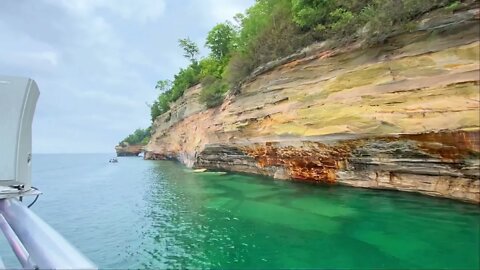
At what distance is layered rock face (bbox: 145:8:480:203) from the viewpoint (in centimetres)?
933

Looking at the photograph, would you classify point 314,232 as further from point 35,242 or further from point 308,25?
point 308,25

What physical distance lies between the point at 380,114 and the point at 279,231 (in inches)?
255

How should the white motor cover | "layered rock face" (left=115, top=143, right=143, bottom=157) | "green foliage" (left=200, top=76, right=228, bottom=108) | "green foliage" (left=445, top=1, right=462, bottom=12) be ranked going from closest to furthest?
the white motor cover < "green foliage" (left=445, top=1, right=462, bottom=12) < "green foliage" (left=200, top=76, right=228, bottom=108) < "layered rock face" (left=115, top=143, right=143, bottom=157)

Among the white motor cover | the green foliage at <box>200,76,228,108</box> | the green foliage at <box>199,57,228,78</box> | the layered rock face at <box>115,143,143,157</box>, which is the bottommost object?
the white motor cover

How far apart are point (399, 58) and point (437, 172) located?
4335 millimetres

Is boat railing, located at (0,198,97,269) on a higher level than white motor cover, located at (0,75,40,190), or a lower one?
lower

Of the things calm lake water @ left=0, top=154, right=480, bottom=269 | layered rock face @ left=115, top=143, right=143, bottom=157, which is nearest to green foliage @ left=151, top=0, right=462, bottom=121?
calm lake water @ left=0, top=154, right=480, bottom=269

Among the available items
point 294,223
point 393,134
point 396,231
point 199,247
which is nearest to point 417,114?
point 393,134

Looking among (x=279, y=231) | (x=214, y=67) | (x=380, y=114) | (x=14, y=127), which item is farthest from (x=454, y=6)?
(x=214, y=67)

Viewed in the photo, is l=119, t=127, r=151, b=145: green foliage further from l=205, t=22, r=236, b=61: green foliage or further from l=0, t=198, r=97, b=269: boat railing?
l=0, t=198, r=97, b=269: boat railing

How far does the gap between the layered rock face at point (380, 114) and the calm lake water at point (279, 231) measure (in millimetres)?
1068

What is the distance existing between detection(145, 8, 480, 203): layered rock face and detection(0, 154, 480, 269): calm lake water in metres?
1.07

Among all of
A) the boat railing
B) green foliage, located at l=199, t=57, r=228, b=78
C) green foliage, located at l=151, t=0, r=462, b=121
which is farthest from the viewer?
green foliage, located at l=199, t=57, r=228, b=78

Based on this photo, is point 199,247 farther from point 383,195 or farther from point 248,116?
point 248,116
